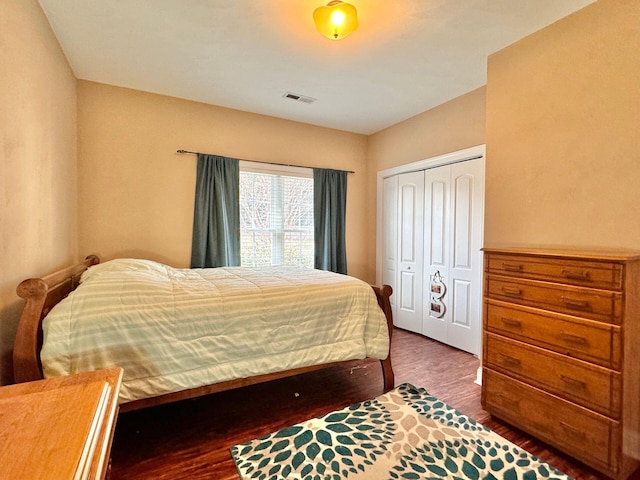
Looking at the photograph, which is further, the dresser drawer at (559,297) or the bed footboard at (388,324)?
the bed footboard at (388,324)

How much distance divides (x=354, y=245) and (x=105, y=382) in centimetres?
368

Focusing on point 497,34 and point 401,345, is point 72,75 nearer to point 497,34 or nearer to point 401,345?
point 497,34

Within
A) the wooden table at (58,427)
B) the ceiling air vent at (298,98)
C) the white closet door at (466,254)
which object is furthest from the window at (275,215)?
the wooden table at (58,427)

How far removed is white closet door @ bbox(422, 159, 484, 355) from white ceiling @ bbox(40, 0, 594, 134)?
2.98ft

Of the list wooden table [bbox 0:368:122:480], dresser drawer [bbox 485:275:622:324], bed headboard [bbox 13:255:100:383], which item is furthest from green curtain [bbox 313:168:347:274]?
wooden table [bbox 0:368:122:480]

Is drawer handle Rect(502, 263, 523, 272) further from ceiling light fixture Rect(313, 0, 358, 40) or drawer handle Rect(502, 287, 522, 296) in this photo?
ceiling light fixture Rect(313, 0, 358, 40)

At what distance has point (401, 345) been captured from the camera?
3469 millimetres

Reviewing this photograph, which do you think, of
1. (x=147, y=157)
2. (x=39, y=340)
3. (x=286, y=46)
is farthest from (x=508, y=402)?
(x=147, y=157)

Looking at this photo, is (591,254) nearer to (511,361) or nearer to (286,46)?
(511,361)

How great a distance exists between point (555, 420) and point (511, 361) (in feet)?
1.14

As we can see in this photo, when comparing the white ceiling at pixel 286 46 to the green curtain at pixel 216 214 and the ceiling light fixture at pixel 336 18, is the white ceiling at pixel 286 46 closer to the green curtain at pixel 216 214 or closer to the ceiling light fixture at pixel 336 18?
the ceiling light fixture at pixel 336 18

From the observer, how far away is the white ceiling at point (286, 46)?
1.97 metres

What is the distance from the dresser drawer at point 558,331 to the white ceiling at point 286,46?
191 centimetres

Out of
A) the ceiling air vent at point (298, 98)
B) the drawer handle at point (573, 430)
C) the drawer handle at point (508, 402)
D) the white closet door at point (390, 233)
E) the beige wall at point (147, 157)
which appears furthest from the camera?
the white closet door at point (390, 233)
